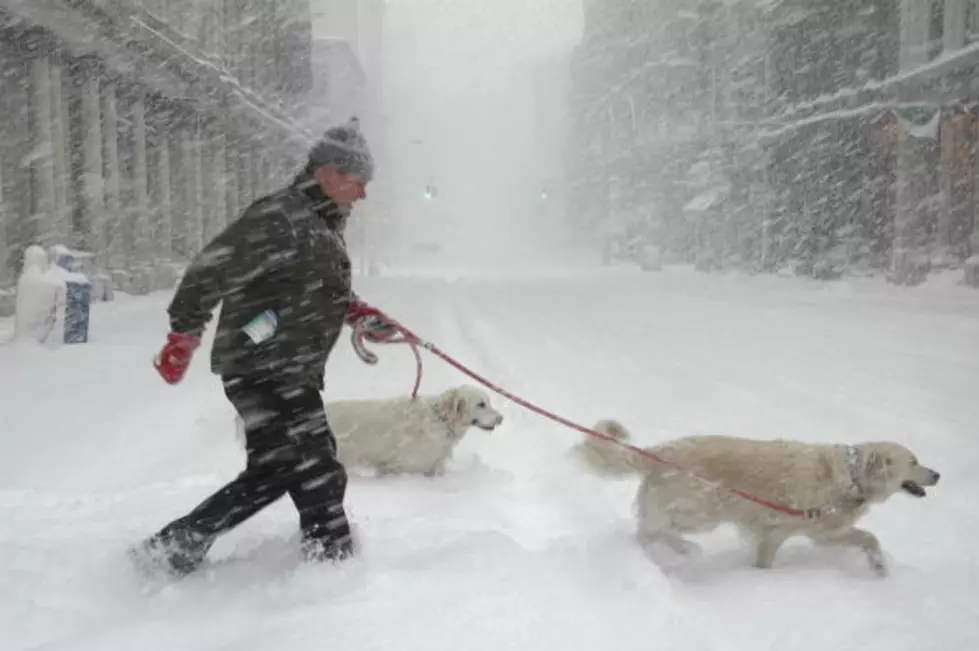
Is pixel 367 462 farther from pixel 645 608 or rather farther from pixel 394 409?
pixel 645 608

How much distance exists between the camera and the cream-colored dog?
4074 mm

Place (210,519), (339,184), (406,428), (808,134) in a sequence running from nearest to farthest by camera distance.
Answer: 1. (210,519)
2. (339,184)
3. (406,428)
4. (808,134)

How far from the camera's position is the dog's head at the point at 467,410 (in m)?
6.36

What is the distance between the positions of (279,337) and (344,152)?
0.89 m

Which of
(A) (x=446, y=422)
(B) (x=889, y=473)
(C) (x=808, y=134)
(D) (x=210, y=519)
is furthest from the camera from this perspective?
(C) (x=808, y=134)

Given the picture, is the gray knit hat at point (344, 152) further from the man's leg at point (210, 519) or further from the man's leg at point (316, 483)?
the man's leg at point (210, 519)

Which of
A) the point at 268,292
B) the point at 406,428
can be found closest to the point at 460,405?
the point at 406,428

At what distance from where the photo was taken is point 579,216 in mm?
83562

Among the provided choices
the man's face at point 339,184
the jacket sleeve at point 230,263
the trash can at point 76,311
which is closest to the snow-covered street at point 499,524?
the trash can at point 76,311

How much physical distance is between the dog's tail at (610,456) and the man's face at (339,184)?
1810mm

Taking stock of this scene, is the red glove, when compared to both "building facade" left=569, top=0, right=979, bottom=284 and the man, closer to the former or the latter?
the man

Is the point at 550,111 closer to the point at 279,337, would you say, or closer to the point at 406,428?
the point at 406,428

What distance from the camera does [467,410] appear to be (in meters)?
6.39

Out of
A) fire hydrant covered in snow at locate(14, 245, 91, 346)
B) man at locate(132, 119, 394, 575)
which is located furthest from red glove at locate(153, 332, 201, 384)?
fire hydrant covered in snow at locate(14, 245, 91, 346)
